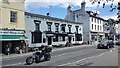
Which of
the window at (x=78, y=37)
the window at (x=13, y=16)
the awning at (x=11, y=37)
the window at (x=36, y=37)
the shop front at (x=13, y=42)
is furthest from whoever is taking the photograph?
the window at (x=78, y=37)

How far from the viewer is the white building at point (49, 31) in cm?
3822

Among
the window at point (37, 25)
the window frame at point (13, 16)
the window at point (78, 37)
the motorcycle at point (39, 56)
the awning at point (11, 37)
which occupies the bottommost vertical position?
the motorcycle at point (39, 56)

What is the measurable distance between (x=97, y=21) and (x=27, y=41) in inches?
1525

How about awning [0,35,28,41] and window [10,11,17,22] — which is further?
window [10,11,17,22]

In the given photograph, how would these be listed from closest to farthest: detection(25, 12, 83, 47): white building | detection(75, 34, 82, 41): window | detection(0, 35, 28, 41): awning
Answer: detection(0, 35, 28, 41): awning
detection(25, 12, 83, 47): white building
detection(75, 34, 82, 41): window

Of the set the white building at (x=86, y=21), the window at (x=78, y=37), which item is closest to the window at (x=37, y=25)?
the window at (x=78, y=37)

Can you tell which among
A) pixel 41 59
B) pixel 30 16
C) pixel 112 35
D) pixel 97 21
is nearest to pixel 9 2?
pixel 30 16

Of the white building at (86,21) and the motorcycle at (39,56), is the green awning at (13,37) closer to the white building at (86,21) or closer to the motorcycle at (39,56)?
the motorcycle at (39,56)

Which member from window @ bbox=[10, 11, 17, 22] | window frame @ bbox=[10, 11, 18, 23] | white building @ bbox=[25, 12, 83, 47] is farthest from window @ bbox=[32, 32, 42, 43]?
window @ bbox=[10, 11, 17, 22]

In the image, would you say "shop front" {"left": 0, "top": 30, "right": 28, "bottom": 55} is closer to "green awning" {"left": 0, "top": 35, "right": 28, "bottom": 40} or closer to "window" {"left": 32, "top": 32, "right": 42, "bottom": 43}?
"green awning" {"left": 0, "top": 35, "right": 28, "bottom": 40}

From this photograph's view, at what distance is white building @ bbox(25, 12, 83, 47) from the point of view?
38.2 meters

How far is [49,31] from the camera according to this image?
43.4m

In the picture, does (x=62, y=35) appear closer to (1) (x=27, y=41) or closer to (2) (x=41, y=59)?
(1) (x=27, y=41)

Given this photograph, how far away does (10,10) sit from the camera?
32.5 meters
